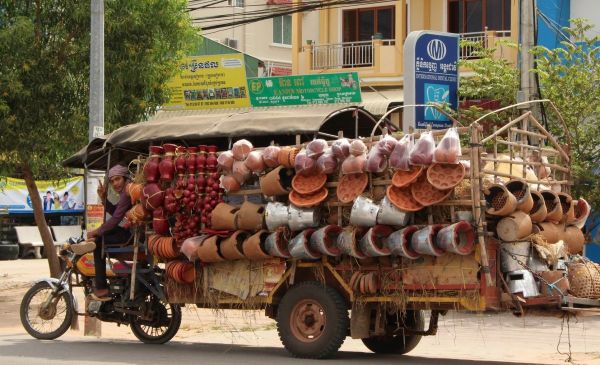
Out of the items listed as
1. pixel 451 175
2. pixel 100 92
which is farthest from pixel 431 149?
pixel 100 92

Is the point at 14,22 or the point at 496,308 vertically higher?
the point at 14,22

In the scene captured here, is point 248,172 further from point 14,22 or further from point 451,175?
point 14,22

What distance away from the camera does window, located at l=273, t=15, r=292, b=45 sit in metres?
46.2

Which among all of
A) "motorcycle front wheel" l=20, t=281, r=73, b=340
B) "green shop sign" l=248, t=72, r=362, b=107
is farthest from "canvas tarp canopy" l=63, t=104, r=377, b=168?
"green shop sign" l=248, t=72, r=362, b=107

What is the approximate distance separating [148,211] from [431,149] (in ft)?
13.1

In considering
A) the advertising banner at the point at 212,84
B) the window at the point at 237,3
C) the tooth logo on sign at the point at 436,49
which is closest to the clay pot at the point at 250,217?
the tooth logo on sign at the point at 436,49

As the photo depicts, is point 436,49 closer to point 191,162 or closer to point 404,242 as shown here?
point 191,162

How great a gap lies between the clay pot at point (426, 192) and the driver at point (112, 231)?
13.7 ft

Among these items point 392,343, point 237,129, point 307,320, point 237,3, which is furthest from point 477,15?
point 237,3

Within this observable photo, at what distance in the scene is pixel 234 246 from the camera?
12.3m

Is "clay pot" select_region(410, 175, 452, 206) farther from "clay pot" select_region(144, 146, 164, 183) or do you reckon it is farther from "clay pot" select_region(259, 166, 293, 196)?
"clay pot" select_region(144, 146, 164, 183)

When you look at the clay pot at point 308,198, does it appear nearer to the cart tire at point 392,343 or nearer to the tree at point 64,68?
the cart tire at point 392,343

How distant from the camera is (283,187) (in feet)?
39.4

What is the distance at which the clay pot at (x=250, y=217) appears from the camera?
12227 mm
